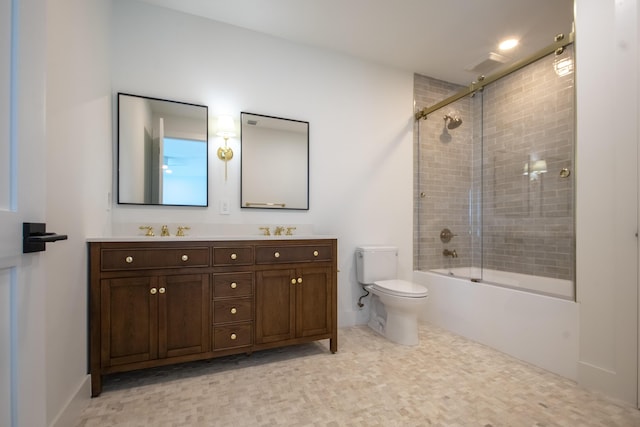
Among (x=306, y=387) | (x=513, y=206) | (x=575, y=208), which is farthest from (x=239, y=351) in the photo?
(x=513, y=206)

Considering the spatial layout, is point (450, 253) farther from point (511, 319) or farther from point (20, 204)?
point (20, 204)

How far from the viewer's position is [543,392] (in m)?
1.70

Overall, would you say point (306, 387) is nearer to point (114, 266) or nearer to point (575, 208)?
point (114, 266)

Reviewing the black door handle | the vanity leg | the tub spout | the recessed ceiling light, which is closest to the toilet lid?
the tub spout

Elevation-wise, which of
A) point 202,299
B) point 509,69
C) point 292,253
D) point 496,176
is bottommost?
point 202,299

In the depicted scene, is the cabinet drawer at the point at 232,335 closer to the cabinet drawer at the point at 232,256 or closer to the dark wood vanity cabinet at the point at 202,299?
the dark wood vanity cabinet at the point at 202,299

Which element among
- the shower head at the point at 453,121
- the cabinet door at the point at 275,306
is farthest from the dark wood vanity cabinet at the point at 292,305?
the shower head at the point at 453,121

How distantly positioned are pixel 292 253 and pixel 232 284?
1.52ft

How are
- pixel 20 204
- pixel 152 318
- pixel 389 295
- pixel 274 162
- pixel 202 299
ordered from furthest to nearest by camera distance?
pixel 274 162 → pixel 389 295 → pixel 202 299 → pixel 152 318 → pixel 20 204

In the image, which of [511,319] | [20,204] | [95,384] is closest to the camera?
[20,204]

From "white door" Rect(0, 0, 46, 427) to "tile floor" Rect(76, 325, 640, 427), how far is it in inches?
35.0

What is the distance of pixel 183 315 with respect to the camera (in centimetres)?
183

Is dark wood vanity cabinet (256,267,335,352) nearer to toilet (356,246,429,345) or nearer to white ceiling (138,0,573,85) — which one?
toilet (356,246,429,345)

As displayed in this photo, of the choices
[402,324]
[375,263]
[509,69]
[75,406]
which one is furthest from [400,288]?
[75,406]
